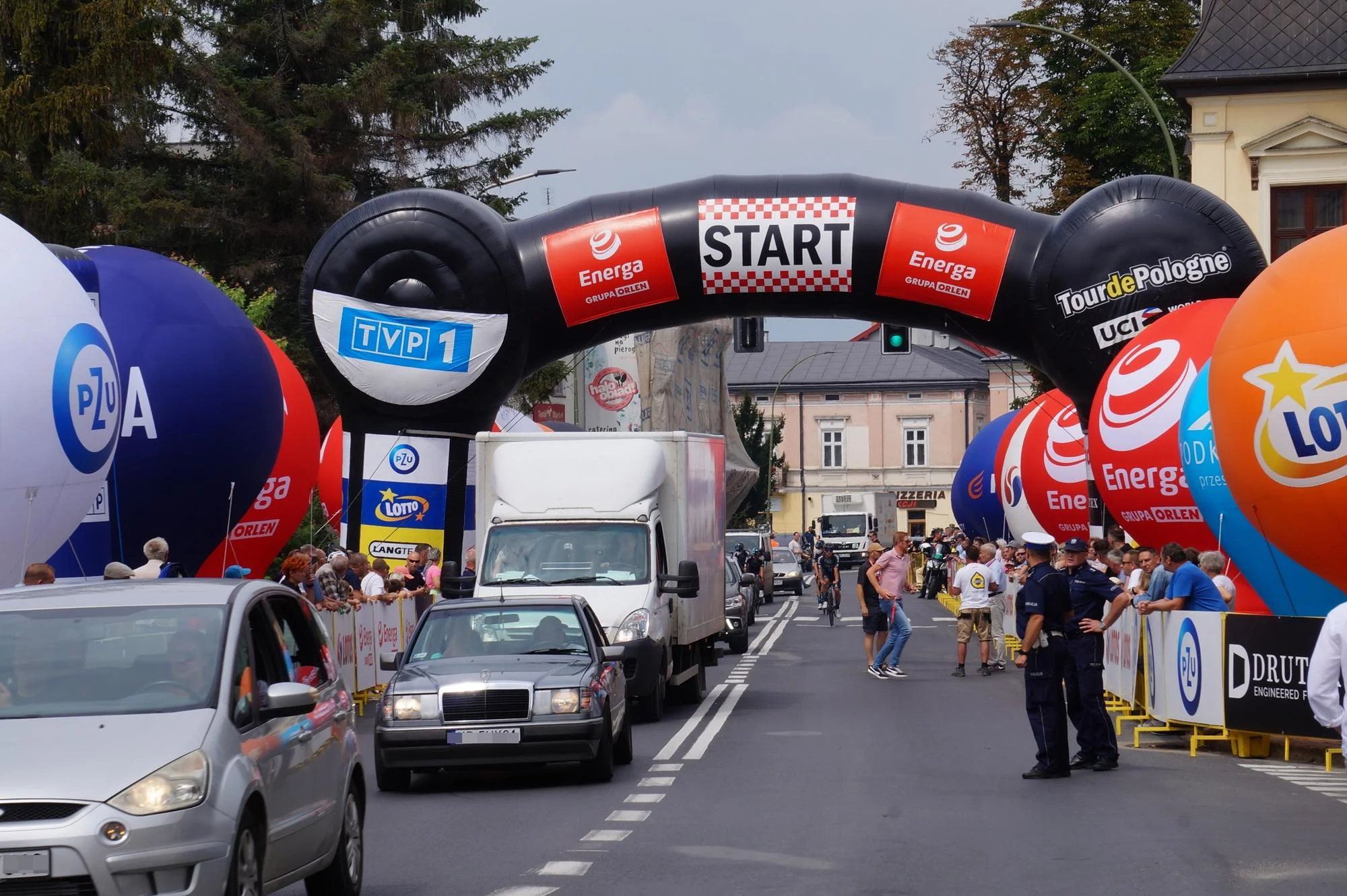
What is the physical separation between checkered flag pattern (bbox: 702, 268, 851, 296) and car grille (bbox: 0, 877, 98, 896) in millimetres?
18146

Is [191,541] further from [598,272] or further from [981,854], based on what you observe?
[981,854]

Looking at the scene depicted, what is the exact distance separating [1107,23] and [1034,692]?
4014 centimetres

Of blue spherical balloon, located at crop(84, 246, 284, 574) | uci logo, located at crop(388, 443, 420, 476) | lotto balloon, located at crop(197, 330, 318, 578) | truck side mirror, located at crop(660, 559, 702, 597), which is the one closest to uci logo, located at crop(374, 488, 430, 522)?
uci logo, located at crop(388, 443, 420, 476)

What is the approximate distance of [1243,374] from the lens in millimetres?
15719

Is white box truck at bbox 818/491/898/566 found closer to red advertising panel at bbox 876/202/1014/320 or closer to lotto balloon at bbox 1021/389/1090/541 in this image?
lotto balloon at bbox 1021/389/1090/541

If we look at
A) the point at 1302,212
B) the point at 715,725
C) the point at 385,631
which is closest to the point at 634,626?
the point at 715,725

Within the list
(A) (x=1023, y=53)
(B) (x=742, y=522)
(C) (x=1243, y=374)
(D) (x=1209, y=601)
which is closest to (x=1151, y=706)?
(D) (x=1209, y=601)

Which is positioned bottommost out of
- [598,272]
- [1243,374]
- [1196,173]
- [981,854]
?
[981,854]

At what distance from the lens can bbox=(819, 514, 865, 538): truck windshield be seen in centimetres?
Answer: 8419

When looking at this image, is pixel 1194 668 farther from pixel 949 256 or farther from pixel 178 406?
pixel 178 406

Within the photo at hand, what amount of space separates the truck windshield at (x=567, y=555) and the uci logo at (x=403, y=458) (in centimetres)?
549

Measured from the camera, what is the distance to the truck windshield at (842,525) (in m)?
84.2

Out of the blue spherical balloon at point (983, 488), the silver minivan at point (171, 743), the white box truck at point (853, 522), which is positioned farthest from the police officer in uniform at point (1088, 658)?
the white box truck at point (853, 522)

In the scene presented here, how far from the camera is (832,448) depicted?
115188 mm
